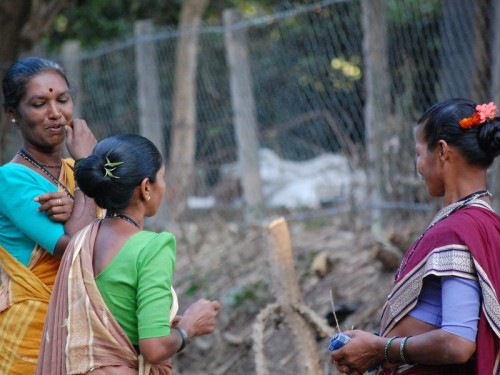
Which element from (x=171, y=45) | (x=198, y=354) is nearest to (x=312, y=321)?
(x=198, y=354)

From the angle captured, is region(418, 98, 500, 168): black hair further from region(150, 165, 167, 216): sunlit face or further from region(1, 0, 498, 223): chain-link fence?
region(1, 0, 498, 223): chain-link fence

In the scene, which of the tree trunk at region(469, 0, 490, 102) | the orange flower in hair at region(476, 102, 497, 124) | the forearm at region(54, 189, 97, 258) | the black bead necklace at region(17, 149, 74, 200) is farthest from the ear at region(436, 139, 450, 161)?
the tree trunk at region(469, 0, 490, 102)

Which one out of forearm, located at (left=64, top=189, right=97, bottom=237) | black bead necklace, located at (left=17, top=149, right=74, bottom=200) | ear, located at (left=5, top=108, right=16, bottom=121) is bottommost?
forearm, located at (left=64, top=189, right=97, bottom=237)

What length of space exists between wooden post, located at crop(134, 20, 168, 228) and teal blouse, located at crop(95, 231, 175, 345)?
18.2 ft

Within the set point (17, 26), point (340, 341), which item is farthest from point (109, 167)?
point (17, 26)

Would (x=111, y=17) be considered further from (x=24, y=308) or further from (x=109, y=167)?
(x=109, y=167)

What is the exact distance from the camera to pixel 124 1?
1489cm

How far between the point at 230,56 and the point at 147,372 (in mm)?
5142

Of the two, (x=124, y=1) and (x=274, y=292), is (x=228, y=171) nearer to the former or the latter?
(x=274, y=292)

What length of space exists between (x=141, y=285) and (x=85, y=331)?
0.26 metres

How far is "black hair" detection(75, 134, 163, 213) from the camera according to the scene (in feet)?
9.54

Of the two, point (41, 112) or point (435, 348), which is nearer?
point (435, 348)

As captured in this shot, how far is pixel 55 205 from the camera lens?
3225 millimetres

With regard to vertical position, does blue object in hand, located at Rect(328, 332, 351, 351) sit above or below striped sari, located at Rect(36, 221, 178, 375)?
below
